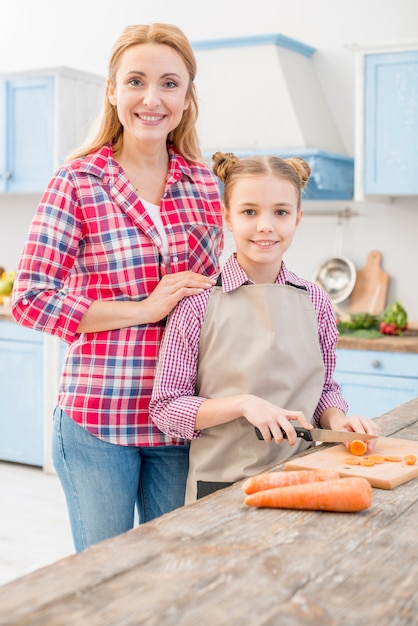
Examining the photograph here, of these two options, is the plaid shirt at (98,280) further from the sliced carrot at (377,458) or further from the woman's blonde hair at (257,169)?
the sliced carrot at (377,458)

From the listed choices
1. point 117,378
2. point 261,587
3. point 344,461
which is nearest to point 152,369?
point 117,378

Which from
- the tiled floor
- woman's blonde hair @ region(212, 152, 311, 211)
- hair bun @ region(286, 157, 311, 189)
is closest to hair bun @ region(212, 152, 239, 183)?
woman's blonde hair @ region(212, 152, 311, 211)

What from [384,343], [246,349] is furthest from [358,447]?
[384,343]

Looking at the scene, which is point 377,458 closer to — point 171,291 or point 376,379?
point 171,291

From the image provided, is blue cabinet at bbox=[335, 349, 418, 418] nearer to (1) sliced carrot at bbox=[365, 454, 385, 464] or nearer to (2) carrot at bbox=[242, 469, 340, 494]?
(1) sliced carrot at bbox=[365, 454, 385, 464]

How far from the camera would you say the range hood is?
443 cm

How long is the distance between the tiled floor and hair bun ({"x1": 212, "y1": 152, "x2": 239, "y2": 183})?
208 cm

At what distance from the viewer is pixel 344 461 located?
158 cm

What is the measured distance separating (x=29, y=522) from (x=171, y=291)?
2.64m

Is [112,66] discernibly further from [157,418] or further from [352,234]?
[352,234]

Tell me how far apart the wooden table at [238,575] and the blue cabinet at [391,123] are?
3047 millimetres

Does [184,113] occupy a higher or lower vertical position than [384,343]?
higher

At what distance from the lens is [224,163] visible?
194 centimetres

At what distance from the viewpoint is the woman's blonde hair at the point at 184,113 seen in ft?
6.20
